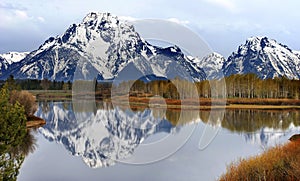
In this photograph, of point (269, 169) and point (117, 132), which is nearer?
point (269, 169)

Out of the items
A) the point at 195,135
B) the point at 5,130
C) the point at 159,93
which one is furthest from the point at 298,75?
the point at 5,130

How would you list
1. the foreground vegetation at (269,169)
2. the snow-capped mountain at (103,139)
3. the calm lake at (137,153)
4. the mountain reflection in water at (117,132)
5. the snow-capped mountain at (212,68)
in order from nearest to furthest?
the foreground vegetation at (269,169) → the calm lake at (137,153) → the snow-capped mountain at (103,139) → the mountain reflection in water at (117,132) → the snow-capped mountain at (212,68)

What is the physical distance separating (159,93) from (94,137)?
24666mm

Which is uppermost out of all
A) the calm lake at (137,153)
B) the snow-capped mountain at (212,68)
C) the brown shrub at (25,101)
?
the snow-capped mountain at (212,68)

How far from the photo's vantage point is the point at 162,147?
632 inches

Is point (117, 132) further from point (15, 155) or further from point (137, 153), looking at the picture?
point (15, 155)

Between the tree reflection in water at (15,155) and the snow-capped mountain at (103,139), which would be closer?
the tree reflection in water at (15,155)

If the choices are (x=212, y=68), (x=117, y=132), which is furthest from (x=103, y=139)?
(x=212, y=68)

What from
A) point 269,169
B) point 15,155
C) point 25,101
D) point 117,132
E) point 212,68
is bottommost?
point 269,169

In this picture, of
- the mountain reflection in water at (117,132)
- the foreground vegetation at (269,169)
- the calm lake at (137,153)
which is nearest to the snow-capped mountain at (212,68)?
the calm lake at (137,153)

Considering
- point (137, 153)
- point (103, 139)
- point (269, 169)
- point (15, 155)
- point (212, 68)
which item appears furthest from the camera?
point (212, 68)

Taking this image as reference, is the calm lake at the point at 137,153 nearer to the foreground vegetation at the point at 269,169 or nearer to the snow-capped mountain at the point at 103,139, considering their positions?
the snow-capped mountain at the point at 103,139

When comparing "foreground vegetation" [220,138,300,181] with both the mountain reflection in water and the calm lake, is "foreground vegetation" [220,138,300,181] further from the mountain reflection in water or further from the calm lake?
the mountain reflection in water

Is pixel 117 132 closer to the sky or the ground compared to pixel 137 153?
closer to the sky
